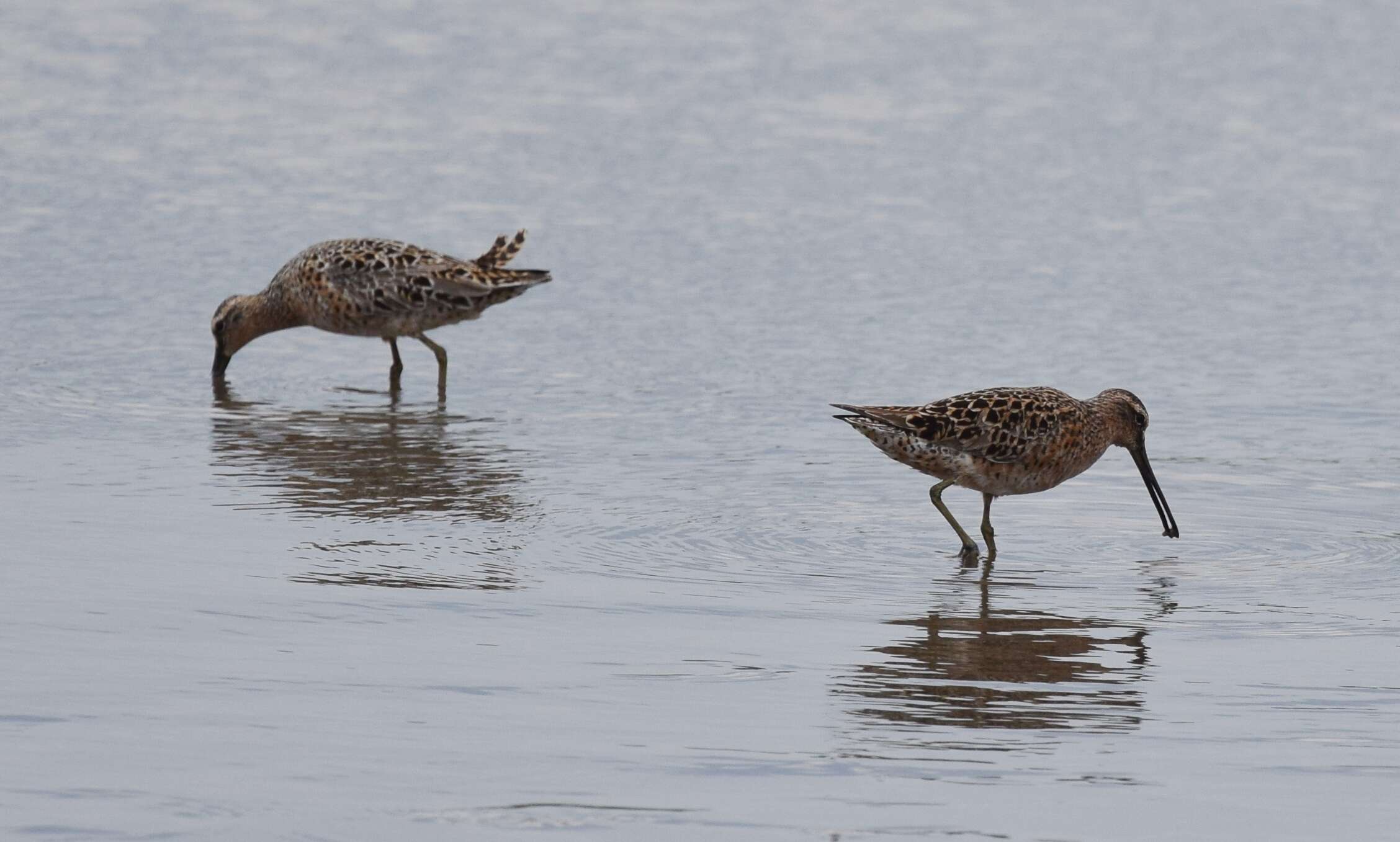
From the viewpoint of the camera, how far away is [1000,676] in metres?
7.52

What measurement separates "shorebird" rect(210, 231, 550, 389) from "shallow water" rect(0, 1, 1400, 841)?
331 mm

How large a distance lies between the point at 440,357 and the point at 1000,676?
6.81 m

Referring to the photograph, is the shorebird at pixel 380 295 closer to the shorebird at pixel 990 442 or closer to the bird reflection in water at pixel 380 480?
the bird reflection in water at pixel 380 480

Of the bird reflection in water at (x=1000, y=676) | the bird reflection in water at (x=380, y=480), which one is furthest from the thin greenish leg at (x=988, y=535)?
the bird reflection in water at (x=380, y=480)

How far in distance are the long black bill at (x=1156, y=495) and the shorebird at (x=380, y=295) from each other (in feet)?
15.5

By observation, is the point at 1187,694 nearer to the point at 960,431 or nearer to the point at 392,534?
the point at 960,431

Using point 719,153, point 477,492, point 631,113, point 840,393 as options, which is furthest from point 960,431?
point 631,113

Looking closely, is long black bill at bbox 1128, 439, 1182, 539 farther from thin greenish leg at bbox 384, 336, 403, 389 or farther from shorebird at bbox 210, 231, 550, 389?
thin greenish leg at bbox 384, 336, 403, 389

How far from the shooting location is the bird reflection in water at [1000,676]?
684 cm

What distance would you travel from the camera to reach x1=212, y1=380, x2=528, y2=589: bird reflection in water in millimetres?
8859

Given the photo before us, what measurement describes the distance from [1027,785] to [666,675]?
149 cm

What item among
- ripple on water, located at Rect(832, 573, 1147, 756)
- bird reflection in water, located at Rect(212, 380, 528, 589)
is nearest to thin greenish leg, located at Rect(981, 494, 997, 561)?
ripple on water, located at Rect(832, 573, 1147, 756)

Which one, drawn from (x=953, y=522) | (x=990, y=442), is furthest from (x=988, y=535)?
(x=990, y=442)

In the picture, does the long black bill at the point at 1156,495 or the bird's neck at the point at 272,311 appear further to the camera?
the bird's neck at the point at 272,311
